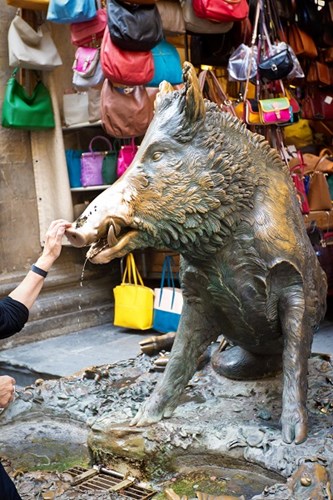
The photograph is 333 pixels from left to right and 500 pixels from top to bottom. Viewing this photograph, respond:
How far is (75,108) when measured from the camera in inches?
262

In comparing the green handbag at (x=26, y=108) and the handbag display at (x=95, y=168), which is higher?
the green handbag at (x=26, y=108)

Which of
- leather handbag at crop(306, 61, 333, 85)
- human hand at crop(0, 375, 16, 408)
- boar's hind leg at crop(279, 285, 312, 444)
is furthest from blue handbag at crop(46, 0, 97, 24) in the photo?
human hand at crop(0, 375, 16, 408)

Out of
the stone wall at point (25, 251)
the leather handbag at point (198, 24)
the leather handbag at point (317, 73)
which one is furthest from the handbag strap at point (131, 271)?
the leather handbag at point (317, 73)

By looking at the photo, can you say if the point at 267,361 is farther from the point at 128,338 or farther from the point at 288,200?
the point at 128,338

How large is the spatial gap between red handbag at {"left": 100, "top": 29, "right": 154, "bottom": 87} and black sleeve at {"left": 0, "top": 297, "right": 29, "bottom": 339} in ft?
10.5

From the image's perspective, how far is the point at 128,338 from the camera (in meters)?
6.48

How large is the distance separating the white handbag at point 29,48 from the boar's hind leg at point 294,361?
3.89 m

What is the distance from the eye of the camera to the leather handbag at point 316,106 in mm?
7887

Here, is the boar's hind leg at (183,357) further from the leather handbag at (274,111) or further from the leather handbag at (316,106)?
the leather handbag at (316,106)

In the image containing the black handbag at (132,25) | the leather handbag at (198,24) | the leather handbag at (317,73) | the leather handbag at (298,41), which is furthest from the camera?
the leather handbag at (317,73)

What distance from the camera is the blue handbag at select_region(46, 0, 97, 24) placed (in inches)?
224

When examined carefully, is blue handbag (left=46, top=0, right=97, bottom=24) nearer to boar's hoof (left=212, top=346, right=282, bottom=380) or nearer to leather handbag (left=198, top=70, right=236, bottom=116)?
leather handbag (left=198, top=70, right=236, bottom=116)

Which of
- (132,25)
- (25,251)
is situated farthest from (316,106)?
(25,251)

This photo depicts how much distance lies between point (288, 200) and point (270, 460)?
111 cm
